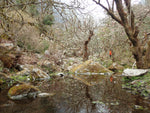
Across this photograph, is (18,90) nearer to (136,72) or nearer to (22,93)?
(22,93)

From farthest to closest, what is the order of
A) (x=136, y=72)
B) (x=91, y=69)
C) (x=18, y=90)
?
1. (x=91, y=69)
2. (x=136, y=72)
3. (x=18, y=90)

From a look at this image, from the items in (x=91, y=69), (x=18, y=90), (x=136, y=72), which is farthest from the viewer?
(x=91, y=69)

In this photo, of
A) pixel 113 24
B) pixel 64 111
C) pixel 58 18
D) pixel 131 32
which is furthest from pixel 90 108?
pixel 113 24

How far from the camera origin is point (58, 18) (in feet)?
9.46

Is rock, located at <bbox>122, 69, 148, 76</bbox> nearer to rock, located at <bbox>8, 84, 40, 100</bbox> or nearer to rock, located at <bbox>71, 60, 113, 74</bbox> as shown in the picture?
rock, located at <bbox>8, 84, 40, 100</bbox>

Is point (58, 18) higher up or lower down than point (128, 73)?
higher up

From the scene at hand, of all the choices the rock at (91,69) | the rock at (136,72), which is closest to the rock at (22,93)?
the rock at (136,72)

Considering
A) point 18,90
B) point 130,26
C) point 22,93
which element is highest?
point 130,26

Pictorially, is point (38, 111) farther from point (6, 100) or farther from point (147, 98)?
point (147, 98)

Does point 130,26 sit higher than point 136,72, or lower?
higher

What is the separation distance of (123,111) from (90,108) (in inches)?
28.2

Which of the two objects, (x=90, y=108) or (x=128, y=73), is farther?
(x=128, y=73)

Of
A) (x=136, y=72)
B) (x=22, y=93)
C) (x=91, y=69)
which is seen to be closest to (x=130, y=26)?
(x=136, y=72)

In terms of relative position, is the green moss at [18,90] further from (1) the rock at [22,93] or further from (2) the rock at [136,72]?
(2) the rock at [136,72]
